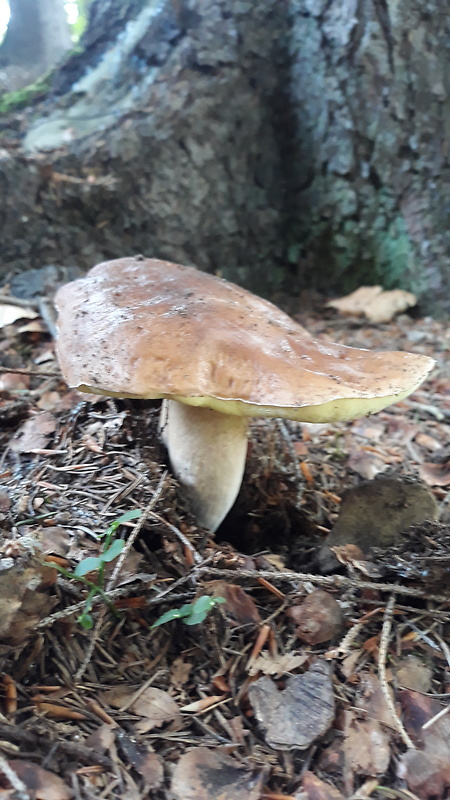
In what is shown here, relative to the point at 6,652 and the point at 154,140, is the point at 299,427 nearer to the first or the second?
the point at 6,652

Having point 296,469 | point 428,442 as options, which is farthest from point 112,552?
point 428,442

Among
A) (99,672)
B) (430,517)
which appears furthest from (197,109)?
(99,672)

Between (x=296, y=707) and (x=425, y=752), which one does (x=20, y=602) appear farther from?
(x=425, y=752)

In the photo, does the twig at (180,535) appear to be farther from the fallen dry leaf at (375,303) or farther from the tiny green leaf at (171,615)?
the fallen dry leaf at (375,303)

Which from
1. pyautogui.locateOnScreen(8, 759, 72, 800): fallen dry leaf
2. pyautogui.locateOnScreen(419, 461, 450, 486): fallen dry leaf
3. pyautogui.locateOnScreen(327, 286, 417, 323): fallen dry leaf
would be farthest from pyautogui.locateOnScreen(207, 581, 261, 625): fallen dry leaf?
pyautogui.locateOnScreen(327, 286, 417, 323): fallen dry leaf

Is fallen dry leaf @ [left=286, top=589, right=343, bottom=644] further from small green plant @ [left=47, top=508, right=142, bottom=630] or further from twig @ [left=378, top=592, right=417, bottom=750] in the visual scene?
small green plant @ [left=47, top=508, right=142, bottom=630]

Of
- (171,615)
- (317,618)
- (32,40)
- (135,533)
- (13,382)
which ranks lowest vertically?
(317,618)

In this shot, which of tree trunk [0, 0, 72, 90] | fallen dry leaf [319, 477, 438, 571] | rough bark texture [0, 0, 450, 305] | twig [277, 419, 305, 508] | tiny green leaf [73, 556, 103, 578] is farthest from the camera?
tree trunk [0, 0, 72, 90]

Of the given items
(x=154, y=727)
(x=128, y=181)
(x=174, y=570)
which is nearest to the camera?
(x=154, y=727)
